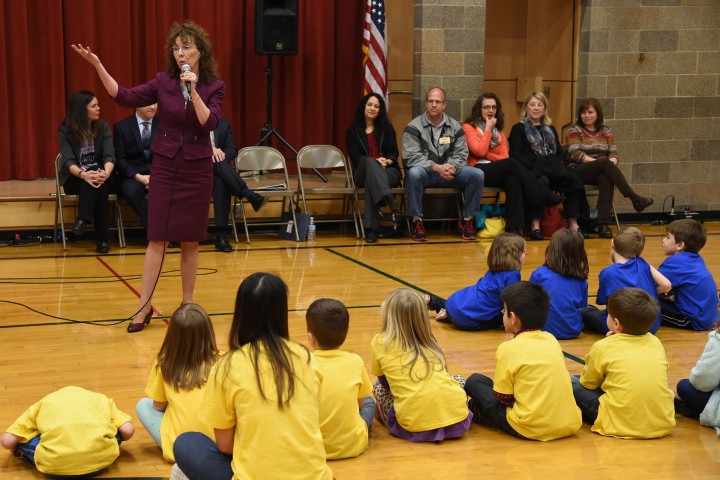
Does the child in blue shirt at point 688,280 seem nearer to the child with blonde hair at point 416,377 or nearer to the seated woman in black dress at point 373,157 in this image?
the child with blonde hair at point 416,377

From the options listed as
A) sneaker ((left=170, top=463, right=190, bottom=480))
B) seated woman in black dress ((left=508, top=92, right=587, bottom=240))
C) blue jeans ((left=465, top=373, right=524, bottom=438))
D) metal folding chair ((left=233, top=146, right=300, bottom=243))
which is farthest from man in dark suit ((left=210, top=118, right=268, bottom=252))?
Answer: sneaker ((left=170, top=463, right=190, bottom=480))

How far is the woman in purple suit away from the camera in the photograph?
4.85 metres

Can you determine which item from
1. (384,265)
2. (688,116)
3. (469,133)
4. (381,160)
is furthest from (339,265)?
(688,116)

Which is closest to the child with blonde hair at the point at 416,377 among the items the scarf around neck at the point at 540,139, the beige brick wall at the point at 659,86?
the scarf around neck at the point at 540,139

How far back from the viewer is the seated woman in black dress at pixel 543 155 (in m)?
8.82

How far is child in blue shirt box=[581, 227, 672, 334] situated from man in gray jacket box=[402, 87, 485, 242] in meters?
3.30

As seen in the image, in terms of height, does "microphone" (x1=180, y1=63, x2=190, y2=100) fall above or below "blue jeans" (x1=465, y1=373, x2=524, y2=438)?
above

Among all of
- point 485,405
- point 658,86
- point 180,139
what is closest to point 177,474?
point 485,405

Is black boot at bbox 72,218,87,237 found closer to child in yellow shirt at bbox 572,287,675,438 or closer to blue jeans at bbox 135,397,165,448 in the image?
blue jeans at bbox 135,397,165,448

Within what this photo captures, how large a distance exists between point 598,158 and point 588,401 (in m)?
5.62

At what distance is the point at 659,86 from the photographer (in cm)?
993

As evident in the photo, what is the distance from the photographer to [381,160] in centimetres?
852

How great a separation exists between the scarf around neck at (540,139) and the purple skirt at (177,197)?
180 inches

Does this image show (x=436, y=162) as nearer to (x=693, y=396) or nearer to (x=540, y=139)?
(x=540, y=139)
